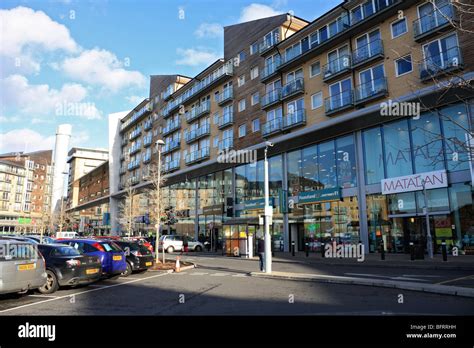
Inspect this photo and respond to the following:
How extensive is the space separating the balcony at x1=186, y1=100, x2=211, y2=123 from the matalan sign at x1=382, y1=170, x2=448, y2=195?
23.9 metres

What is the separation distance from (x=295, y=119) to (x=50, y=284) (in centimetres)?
2301

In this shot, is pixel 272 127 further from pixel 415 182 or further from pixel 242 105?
pixel 415 182

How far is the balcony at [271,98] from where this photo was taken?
31516 mm

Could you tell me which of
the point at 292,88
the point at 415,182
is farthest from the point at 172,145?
the point at 415,182

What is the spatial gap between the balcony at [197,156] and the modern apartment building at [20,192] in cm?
5643

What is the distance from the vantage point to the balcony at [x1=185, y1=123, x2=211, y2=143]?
41431 millimetres

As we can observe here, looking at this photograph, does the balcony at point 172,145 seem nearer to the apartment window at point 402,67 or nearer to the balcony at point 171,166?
the balcony at point 171,166

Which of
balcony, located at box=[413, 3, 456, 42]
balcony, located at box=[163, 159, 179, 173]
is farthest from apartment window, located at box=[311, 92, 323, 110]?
balcony, located at box=[163, 159, 179, 173]

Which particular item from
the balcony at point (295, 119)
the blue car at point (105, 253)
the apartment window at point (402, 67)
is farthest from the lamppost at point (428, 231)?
the blue car at point (105, 253)

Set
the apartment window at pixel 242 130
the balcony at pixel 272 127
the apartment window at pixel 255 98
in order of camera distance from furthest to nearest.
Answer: the apartment window at pixel 242 130 < the apartment window at pixel 255 98 < the balcony at pixel 272 127

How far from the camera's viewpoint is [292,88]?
30328 mm

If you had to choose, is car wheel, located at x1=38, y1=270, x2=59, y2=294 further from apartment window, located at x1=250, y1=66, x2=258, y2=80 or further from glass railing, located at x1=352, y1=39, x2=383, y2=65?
apartment window, located at x1=250, y1=66, x2=258, y2=80

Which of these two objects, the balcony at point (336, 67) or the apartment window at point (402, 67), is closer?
the apartment window at point (402, 67)
